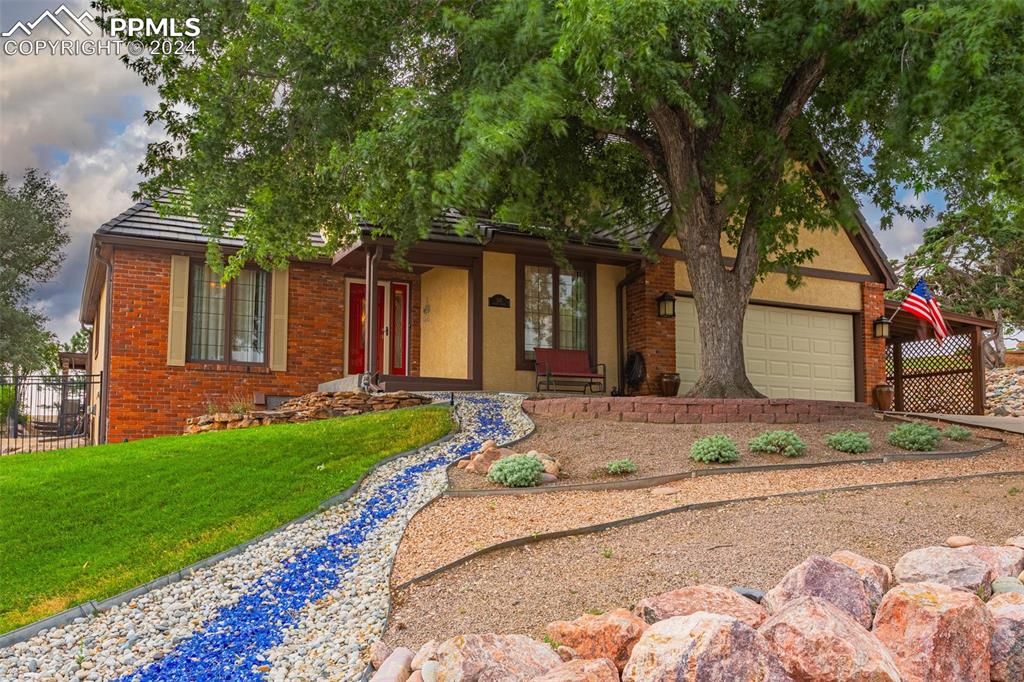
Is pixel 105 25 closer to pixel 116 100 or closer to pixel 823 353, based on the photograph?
pixel 116 100

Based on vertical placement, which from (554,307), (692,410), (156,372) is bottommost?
(692,410)

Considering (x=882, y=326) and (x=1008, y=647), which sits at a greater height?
(x=882, y=326)

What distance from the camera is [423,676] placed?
347cm

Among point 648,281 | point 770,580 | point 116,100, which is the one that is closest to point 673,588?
point 770,580

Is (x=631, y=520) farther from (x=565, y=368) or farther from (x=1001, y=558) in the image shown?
(x=565, y=368)

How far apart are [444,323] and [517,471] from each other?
24.9 feet

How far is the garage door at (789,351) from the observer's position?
48.5 ft

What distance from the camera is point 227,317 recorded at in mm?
13648

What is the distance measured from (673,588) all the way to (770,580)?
531 millimetres

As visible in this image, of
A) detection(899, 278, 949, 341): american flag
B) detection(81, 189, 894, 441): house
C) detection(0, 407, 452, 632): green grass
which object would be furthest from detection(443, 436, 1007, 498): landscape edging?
detection(899, 278, 949, 341): american flag

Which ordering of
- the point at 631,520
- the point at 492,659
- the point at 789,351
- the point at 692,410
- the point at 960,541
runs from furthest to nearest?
the point at 789,351, the point at 692,410, the point at 631,520, the point at 960,541, the point at 492,659

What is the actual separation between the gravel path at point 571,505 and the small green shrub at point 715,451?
0.42 metres

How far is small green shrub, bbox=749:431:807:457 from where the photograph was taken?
7.97m

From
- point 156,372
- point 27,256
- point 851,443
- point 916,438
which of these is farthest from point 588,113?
point 27,256
